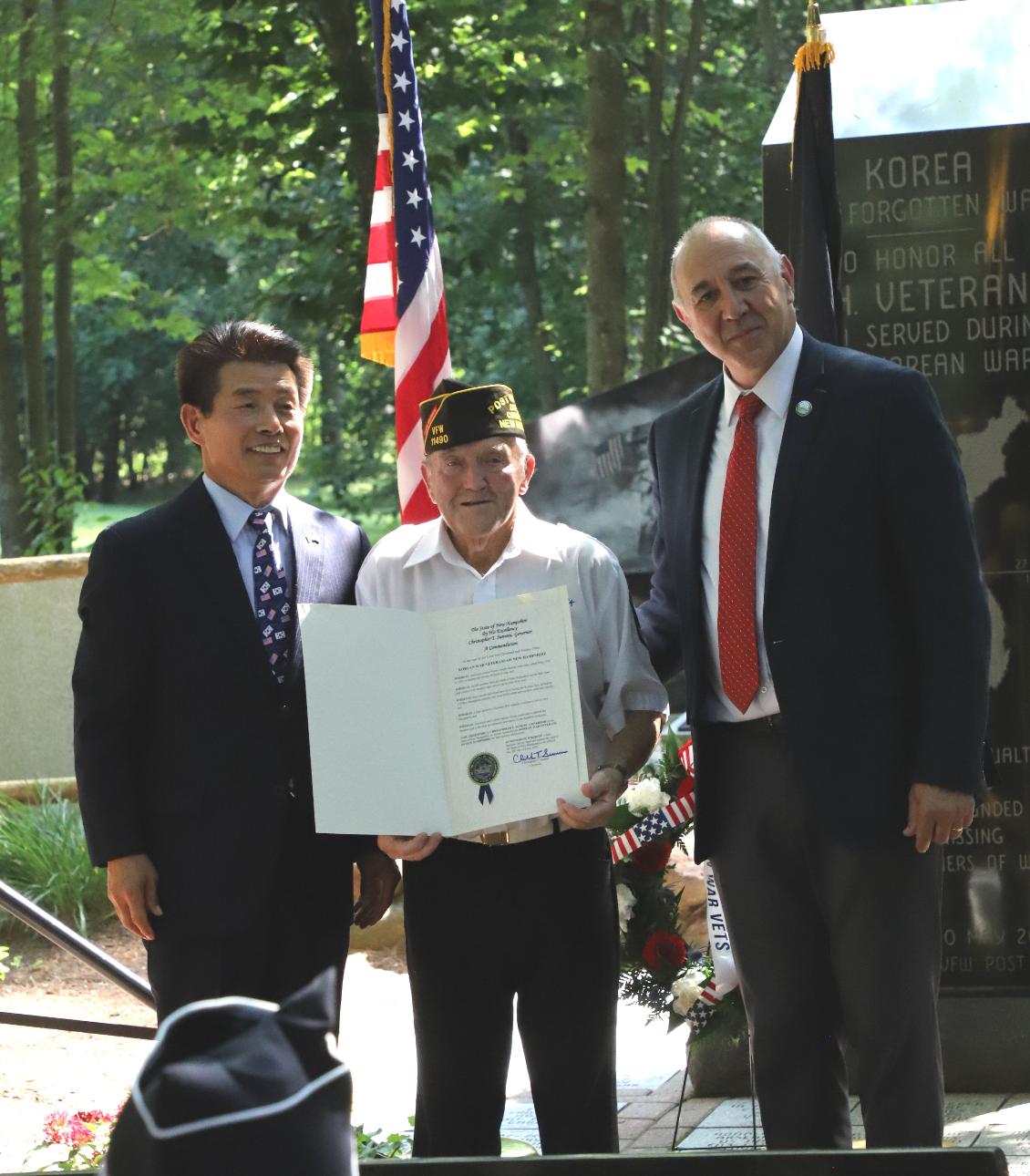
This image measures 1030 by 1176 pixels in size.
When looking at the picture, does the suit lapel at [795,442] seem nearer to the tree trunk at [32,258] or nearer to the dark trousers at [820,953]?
the dark trousers at [820,953]

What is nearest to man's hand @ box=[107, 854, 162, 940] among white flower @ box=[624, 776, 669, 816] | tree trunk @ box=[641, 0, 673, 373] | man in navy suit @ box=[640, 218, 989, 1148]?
man in navy suit @ box=[640, 218, 989, 1148]

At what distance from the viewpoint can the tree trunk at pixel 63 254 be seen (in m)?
16.2

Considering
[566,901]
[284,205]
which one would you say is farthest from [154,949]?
[284,205]

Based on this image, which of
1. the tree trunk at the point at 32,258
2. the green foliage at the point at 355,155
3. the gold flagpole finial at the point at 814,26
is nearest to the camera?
the gold flagpole finial at the point at 814,26

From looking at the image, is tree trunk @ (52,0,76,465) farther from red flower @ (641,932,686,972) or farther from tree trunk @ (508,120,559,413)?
red flower @ (641,932,686,972)

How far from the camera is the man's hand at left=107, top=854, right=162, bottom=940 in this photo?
11.5 ft

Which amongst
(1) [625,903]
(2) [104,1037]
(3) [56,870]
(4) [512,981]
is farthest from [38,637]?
(4) [512,981]

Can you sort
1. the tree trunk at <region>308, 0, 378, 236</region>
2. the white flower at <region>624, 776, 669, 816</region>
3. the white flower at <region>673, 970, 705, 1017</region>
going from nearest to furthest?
1. the white flower at <region>673, 970, 705, 1017</region>
2. the white flower at <region>624, 776, 669, 816</region>
3. the tree trunk at <region>308, 0, 378, 236</region>

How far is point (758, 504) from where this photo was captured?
3.50 metres

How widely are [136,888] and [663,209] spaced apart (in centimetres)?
1436

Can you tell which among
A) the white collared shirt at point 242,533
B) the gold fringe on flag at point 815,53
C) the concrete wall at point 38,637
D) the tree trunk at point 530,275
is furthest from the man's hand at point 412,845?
the tree trunk at point 530,275

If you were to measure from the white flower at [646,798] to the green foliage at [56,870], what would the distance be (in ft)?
14.1

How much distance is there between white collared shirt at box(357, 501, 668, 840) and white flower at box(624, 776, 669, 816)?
1.56m

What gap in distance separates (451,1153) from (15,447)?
13.7 metres
